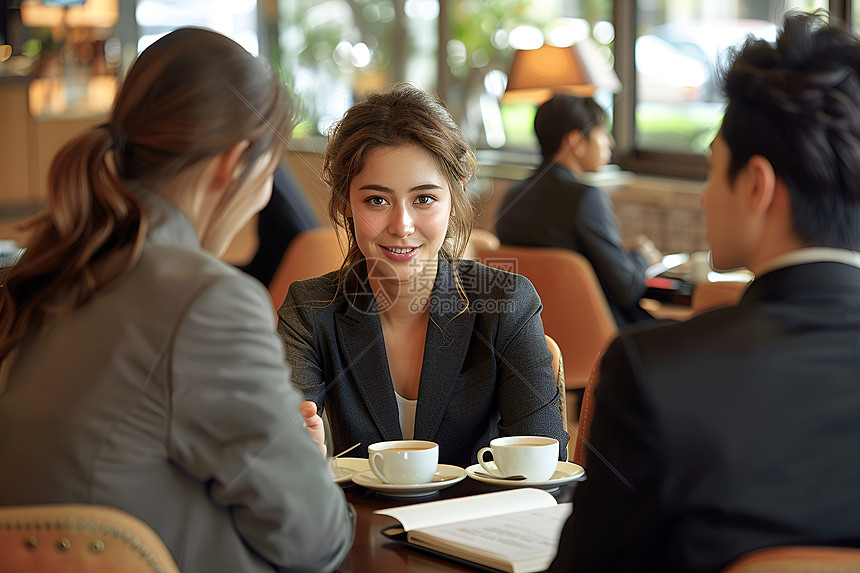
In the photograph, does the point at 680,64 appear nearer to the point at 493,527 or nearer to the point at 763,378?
the point at 493,527

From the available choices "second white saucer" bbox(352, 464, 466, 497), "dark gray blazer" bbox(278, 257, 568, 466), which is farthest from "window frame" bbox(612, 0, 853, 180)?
"second white saucer" bbox(352, 464, 466, 497)

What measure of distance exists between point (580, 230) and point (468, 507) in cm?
230

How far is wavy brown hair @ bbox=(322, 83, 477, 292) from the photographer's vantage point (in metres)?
1.85

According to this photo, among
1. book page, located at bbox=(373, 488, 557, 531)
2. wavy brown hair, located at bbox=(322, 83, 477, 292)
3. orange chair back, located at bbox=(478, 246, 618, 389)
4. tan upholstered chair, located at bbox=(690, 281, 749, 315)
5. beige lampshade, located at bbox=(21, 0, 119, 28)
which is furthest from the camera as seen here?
beige lampshade, located at bbox=(21, 0, 119, 28)

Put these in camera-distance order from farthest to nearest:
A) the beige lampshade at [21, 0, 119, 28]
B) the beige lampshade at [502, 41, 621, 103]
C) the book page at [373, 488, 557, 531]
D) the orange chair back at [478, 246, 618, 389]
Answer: the beige lampshade at [21, 0, 119, 28] < the beige lampshade at [502, 41, 621, 103] < the orange chair back at [478, 246, 618, 389] < the book page at [373, 488, 557, 531]

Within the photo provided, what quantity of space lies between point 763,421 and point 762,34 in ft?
1.33

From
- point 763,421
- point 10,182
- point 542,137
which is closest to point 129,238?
point 763,421

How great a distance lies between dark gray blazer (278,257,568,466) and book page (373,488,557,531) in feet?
1.19

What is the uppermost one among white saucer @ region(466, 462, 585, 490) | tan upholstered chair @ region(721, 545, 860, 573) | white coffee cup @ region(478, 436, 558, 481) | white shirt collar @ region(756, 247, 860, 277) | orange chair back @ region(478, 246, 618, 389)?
white shirt collar @ region(756, 247, 860, 277)

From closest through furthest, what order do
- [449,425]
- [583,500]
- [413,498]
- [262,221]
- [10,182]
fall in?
[583,500]
[413,498]
[449,425]
[262,221]
[10,182]

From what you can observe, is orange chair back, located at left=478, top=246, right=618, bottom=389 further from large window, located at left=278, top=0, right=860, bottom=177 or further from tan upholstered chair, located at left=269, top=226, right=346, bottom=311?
large window, located at left=278, top=0, right=860, bottom=177

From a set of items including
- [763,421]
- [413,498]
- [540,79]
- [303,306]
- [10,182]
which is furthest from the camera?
[10,182]

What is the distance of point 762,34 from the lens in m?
1.00

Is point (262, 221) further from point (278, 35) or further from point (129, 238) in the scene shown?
point (278, 35)
